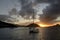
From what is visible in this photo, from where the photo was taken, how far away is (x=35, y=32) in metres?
123

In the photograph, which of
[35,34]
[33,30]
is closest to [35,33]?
[35,34]

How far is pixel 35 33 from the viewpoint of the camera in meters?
127

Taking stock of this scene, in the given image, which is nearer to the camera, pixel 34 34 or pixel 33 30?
pixel 33 30

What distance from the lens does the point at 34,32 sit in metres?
123

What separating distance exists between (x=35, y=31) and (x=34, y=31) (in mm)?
1460

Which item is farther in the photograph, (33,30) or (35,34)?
(35,34)

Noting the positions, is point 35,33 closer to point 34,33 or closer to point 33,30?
point 34,33

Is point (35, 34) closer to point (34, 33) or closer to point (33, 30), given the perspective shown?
point (34, 33)

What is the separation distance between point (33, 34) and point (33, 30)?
861cm

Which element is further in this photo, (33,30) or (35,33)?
(35,33)

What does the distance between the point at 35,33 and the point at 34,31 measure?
284 inches

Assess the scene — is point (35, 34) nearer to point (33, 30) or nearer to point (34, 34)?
point (34, 34)

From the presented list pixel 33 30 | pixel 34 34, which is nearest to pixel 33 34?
pixel 34 34

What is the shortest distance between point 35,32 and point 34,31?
3.54m
